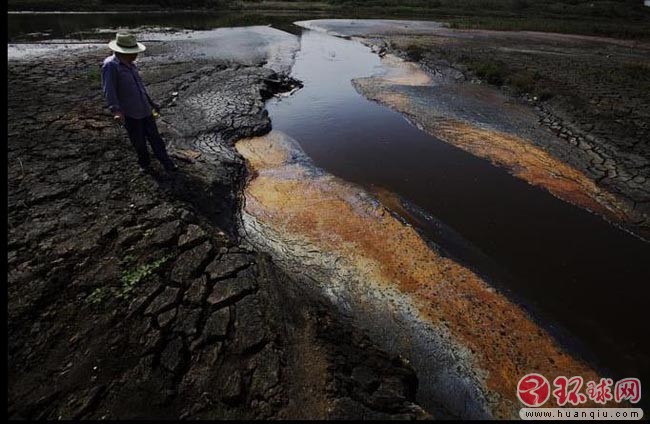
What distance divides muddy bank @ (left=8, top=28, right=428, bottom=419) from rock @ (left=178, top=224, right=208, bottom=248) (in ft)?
0.06

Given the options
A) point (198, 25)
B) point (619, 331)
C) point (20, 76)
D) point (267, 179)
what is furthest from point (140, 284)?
point (198, 25)

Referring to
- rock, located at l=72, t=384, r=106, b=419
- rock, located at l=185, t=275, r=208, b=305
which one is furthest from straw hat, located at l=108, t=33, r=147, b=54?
rock, located at l=72, t=384, r=106, b=419

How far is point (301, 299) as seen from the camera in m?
3.56

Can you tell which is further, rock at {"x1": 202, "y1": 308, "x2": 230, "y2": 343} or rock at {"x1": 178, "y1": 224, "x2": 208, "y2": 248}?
rock at {"x1": 178, "y1": 224, "x2": 208, "y2": 248}

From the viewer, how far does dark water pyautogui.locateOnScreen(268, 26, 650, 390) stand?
366 centimetres

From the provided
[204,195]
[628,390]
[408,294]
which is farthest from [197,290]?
[628,390]

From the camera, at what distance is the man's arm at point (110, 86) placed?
4.25 meters

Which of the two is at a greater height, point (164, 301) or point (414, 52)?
point (414, 52)

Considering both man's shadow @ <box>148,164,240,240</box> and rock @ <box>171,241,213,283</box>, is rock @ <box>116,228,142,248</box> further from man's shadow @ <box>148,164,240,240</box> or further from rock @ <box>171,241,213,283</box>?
man's shadow @ <box>148,164,240,240</box>

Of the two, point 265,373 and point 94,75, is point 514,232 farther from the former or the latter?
point 94,75

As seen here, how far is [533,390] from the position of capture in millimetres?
3098

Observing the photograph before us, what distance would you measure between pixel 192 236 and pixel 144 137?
191 cm

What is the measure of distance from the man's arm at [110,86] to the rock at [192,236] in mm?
1779

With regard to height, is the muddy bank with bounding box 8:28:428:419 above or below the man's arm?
below
